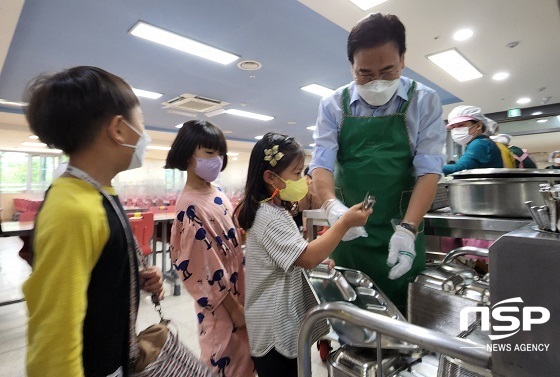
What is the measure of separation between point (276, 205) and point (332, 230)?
10.0 inches

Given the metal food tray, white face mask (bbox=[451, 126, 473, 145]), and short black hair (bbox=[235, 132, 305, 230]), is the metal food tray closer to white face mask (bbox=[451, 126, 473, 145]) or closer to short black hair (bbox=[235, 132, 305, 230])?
short black hair (bbox=[235, 132, 305, 230])

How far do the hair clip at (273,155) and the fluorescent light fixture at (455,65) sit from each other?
391 centimetres

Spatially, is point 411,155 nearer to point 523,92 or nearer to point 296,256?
point 296,256

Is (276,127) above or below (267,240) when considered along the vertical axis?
above

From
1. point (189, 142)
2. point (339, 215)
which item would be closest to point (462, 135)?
point (339, 215)

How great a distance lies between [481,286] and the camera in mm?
871

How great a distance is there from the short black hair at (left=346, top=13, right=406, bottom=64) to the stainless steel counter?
0.66m

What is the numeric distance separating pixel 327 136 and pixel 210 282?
0.73m

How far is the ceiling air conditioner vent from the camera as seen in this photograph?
19.7 feet

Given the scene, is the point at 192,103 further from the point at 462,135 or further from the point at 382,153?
the point at 382,153

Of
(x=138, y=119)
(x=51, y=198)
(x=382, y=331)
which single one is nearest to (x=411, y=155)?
(x=382, y=331)

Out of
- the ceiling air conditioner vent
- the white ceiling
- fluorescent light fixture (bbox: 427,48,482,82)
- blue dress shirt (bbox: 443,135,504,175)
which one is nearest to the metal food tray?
blue dress shirt (bbox: 443,135,504,175)

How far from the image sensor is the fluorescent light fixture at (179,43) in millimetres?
3396

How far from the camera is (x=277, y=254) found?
97cm
